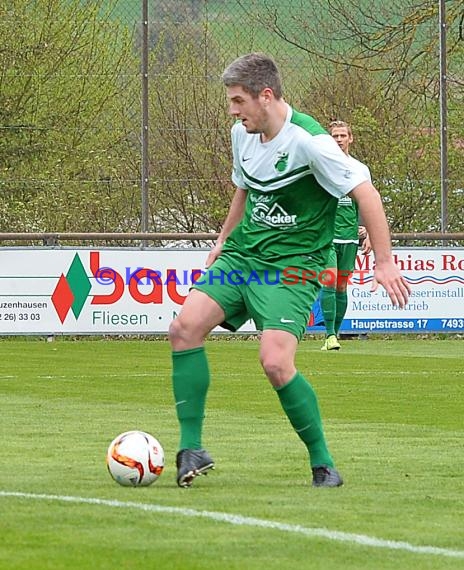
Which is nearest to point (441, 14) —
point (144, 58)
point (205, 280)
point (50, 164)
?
point (144, 58)

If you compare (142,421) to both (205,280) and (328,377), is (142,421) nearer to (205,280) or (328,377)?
(205,280)

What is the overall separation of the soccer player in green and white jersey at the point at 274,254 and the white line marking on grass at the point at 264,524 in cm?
69

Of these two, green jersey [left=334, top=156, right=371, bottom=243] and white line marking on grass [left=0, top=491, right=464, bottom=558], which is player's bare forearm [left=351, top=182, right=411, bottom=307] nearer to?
white line marking on grass [left=0, top=491, right=464, bottom=558]

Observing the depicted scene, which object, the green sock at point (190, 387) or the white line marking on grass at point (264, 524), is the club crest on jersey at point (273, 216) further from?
the white line marking on grass at point (264, 524)

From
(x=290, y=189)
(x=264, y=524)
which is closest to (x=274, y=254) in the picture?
(x=290, y=189)

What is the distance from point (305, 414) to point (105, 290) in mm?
13673

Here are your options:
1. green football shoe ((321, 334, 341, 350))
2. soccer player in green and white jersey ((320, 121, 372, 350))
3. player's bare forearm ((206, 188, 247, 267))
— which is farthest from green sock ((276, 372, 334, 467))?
green football shoe ((321, 334, 341, 350))

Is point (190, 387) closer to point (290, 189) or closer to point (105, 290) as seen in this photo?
point (290, 189)

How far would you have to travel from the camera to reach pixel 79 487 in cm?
727

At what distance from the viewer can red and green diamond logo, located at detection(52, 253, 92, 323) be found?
2081 centimetres

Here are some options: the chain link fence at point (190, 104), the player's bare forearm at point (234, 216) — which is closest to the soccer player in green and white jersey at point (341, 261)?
the chain link fence at point (190, 104)

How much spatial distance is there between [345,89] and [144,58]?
4302mm

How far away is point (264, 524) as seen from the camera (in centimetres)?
619

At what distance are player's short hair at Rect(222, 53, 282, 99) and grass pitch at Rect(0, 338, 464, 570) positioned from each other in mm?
1822
